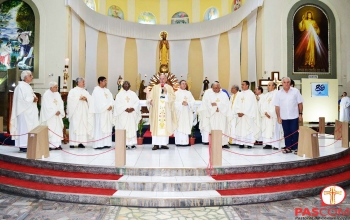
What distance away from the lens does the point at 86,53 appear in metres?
15.9

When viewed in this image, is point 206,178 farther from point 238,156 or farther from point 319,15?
point 319,15

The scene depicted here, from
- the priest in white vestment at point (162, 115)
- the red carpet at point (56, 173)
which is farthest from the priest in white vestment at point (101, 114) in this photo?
the red carpet at point (56, 173)

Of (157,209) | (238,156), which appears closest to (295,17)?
(238,156)

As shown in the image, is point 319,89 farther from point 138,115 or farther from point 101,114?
point 101,114

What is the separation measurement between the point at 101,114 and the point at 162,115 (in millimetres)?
1539

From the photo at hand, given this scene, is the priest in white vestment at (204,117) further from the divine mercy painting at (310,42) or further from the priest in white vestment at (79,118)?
the divine mercy painting at (310,42)

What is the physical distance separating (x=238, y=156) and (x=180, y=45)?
42.8 feet

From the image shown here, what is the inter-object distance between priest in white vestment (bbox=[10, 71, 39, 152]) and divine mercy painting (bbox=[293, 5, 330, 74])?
10.7 meters

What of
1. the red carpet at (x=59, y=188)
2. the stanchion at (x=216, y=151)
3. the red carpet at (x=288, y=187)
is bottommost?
the red carpet at (x=288, y=187)

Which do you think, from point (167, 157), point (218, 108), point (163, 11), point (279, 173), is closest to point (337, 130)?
point (218, 108)

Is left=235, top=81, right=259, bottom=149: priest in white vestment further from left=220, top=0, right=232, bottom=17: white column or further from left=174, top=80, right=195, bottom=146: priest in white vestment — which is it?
left=220, top=0, right=232, bottom=17: white column

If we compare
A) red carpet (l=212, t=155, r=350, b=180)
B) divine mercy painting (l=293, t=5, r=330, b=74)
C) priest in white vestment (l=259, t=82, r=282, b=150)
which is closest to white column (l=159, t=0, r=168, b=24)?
divine mercy painting (l=293, t=5, r=330, b=74)

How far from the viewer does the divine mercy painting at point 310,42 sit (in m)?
13.6

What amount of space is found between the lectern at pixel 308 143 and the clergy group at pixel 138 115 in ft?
1.63
